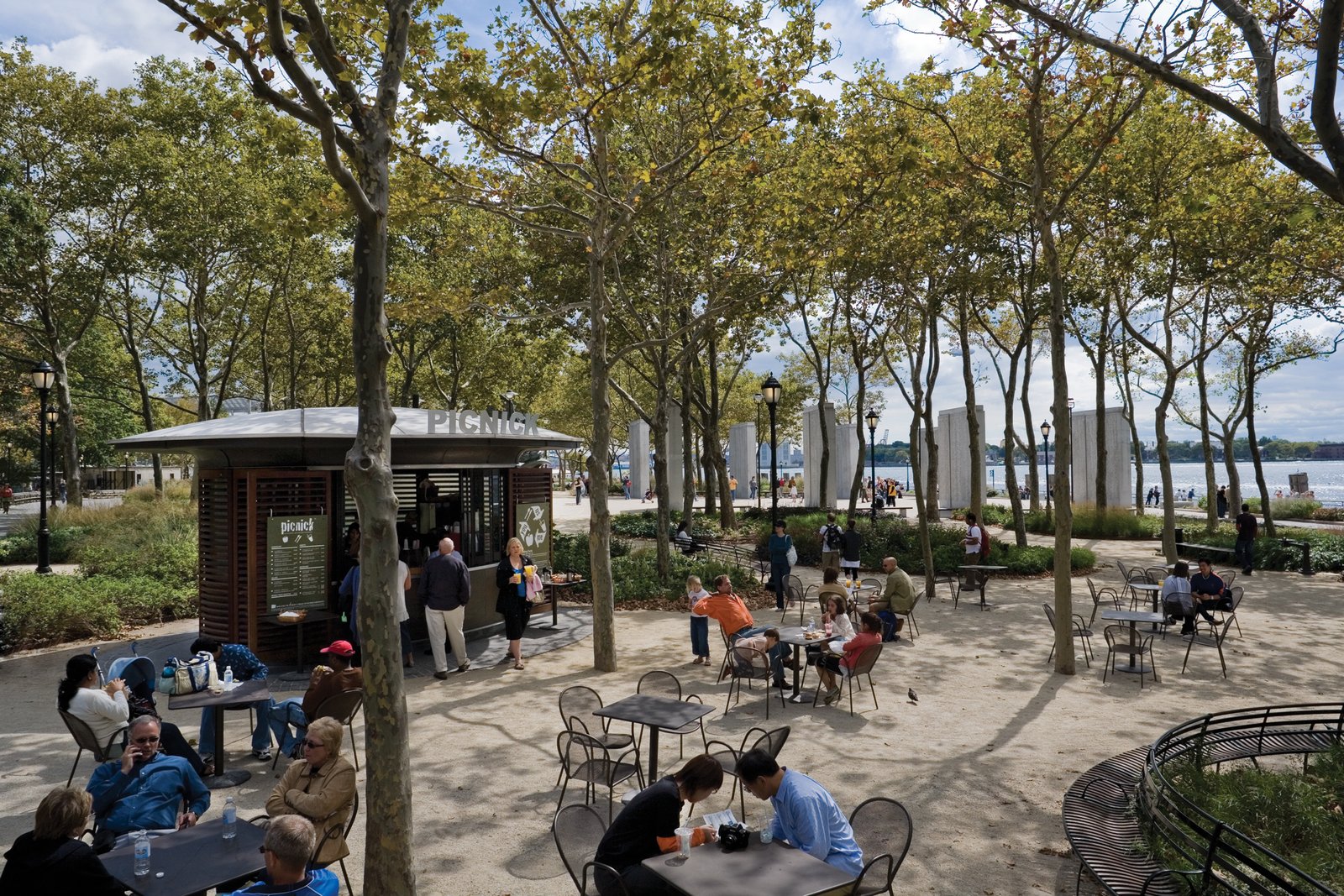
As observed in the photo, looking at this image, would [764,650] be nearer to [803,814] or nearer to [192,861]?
[803,814]

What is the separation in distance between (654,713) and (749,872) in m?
2.71

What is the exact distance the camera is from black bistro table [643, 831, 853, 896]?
13.4 ft

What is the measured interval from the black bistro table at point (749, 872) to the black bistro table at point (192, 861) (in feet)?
7.05

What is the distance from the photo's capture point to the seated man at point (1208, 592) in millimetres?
12172

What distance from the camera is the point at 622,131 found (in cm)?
1931

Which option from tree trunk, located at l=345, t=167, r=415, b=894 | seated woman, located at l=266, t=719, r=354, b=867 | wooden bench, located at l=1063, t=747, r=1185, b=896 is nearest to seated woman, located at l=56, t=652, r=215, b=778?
seated woman, located at l=266, t=719, r=354, b=867

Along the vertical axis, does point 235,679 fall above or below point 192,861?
→ above

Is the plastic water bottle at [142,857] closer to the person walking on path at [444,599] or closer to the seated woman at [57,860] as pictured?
the seated woman at [57,860]

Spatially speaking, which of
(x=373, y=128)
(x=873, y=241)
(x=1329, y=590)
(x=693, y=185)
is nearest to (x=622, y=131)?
(x=693, y=185)

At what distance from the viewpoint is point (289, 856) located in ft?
13.0

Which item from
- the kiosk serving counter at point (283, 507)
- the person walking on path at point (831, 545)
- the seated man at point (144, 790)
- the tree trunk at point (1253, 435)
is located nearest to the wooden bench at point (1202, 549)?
the tree trunk at point (1253, 435)

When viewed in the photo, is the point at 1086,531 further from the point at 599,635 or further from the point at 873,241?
the point at 599,635

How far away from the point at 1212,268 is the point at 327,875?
2118 centimetres

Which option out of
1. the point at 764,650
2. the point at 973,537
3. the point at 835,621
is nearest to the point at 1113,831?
the point at 764,650
